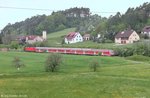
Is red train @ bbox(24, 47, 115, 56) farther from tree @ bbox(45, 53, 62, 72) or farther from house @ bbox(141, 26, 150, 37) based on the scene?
tree @ bbox(45, 53, 62, 72)

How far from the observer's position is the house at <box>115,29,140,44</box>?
10906 centimetres

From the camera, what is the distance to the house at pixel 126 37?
109 meters

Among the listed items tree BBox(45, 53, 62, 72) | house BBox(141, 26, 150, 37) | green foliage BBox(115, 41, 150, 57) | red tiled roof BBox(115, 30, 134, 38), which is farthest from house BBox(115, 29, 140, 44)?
tree BBox(45, 53, 62, 72)

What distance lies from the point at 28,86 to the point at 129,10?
4324 inches

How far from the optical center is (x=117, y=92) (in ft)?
85.1

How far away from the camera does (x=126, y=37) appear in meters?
112

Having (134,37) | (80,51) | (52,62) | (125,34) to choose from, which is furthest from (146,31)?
(52,62)

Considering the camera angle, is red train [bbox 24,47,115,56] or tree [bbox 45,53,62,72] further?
red train [bbox 24,47,115,56]

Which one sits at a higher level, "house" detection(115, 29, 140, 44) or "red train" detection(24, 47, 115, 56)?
"house" detection(115, 29, 140, 44)

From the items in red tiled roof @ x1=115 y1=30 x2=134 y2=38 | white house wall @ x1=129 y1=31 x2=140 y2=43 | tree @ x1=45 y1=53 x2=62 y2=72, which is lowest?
tree @ x1=45 y1=53 x2=62 y2=72

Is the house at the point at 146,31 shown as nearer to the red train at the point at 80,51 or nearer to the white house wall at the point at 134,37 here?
the white house wall at the point at 134,37

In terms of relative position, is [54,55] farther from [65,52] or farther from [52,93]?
[65,52]

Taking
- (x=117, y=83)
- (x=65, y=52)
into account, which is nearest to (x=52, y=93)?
(x=117, y=83)

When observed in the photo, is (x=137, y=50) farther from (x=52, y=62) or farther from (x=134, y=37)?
(x=134, y=37)
